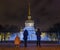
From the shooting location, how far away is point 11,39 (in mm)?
23625

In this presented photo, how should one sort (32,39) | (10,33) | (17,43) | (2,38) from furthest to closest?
(32,39)
(10,33)
(2,38)
(17,43)

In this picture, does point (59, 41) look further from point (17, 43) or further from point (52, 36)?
point (17, 43)

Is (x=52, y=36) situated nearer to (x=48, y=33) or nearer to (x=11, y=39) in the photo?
(x=48, y=33)

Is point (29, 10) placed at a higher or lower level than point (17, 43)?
higher

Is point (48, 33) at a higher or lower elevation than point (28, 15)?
lower

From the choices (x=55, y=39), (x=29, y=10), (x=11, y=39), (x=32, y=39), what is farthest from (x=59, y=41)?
(x=29, y=10)

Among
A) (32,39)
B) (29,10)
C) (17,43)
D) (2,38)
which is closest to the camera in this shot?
(17,43)

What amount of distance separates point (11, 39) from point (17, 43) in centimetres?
875

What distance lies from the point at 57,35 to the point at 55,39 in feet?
1.11

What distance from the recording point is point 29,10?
64.6 meters

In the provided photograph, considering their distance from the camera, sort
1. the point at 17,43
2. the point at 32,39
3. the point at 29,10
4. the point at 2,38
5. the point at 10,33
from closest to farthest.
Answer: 1. the point at 17,43
2. the point at 2,38
3. the point at 10,33
4. the point at 32,39
5. the point at 29,10

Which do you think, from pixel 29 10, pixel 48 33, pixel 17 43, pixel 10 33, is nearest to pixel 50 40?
pixel 48 33

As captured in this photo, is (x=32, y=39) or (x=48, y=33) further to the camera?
(x=32, y=39)

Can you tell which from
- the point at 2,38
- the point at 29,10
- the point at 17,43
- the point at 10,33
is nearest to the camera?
the point at 17,43
